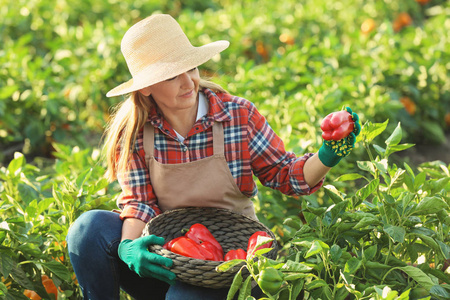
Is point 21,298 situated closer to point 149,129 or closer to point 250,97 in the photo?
point 149,129

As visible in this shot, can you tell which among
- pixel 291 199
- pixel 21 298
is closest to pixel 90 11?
pixel 291 199

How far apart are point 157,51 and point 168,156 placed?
413 millimetres

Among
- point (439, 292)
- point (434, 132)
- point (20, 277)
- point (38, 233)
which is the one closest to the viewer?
point (439, 292)

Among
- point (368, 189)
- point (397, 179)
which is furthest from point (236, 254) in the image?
point (397, 179)

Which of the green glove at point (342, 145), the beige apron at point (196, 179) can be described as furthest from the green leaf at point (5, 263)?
the green glove at point (342, 145)

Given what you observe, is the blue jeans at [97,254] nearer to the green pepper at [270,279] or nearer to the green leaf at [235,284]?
the green leaf at [235,284]

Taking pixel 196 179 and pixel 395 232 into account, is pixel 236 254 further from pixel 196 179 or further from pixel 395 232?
pixel 395 232

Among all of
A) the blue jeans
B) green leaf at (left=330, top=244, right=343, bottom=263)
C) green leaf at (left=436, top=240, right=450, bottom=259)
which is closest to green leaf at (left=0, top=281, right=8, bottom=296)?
the blue jeans

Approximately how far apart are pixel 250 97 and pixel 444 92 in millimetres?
1946

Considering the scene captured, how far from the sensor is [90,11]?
7137mm

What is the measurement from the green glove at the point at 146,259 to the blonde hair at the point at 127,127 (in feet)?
1.33

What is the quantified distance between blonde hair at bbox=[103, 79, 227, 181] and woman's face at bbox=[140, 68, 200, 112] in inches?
2.8

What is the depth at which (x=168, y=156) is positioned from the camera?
2434 mm

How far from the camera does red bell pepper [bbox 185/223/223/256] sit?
2.31 metres
